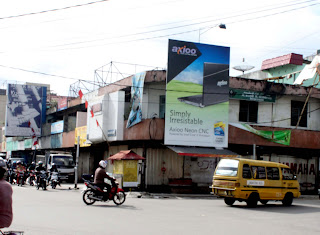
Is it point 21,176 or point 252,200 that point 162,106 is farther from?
point 252,200

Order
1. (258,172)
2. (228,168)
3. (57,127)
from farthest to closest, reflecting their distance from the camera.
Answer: (57,127), (258,172), (228,168)

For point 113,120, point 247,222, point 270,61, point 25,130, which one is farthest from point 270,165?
point 25,130

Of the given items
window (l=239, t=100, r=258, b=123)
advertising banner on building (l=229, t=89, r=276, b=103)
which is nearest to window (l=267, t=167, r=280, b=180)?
advertising banner on building (l=229, t=89, r=276, b=103)

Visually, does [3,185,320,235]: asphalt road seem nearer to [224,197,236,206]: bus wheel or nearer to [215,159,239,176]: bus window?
[215,159,239,176]: bus window

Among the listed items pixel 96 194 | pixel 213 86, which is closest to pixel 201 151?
pixel 213 86

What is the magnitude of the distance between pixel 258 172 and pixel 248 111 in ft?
39.4

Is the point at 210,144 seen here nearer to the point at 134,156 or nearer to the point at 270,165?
the point at 134,156

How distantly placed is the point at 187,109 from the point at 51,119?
26729mm

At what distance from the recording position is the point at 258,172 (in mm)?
18078

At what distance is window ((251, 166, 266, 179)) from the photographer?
1791 centimetres

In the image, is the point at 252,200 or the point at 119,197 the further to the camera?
the point at 252,200

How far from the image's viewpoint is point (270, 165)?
61.3 ft

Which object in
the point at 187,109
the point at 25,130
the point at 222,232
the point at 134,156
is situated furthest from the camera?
the point at 25,130

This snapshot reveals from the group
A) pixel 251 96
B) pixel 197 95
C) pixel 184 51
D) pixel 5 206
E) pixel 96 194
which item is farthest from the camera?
pixel 251 96
